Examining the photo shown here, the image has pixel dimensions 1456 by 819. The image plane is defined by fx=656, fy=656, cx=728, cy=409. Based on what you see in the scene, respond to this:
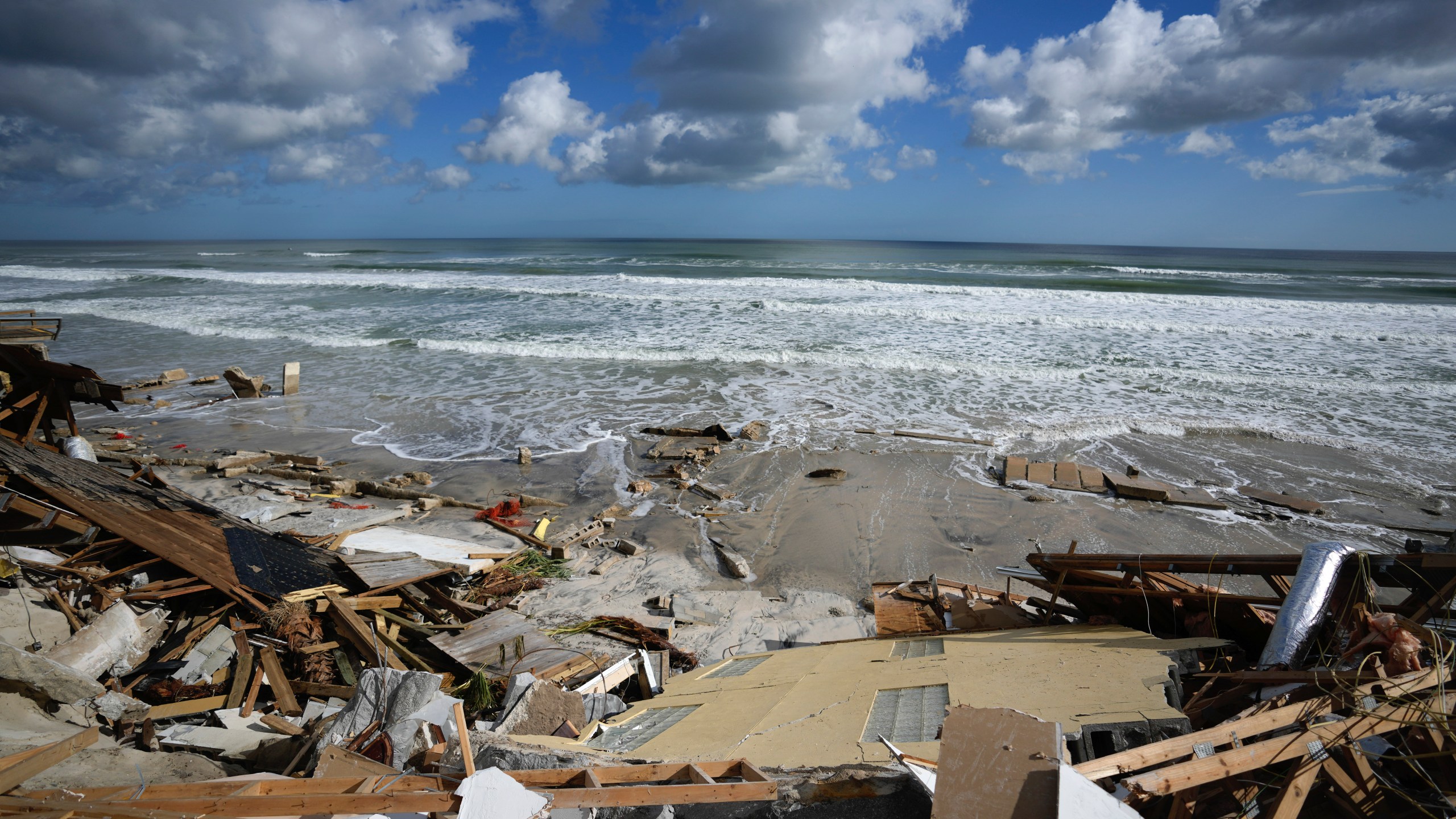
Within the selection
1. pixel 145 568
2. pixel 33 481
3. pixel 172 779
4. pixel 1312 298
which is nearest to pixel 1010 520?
pixel 172 779

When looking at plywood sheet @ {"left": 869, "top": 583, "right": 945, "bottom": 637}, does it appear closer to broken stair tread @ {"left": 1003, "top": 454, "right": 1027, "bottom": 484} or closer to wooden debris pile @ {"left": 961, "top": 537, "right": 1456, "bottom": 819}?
wooden debris pile @ {"left": 961, "top": 537, "right": 1456, "bottom": 819}

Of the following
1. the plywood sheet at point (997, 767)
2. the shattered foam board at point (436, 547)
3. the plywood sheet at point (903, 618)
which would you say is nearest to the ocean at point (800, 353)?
the shattered foam board at point (436, 547)

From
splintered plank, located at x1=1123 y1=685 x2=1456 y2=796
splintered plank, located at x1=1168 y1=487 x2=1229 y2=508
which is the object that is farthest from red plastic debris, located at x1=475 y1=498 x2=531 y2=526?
splintered plank, located at x1=1168 y1=487 x2=1229 y2=508

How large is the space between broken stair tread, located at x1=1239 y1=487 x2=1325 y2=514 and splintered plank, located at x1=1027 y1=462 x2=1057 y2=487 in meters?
2.50

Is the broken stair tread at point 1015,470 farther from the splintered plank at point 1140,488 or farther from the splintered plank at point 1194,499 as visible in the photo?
the splintered plank at point 1194,499

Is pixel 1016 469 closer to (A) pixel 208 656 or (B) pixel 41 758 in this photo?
(A) pixel 208 656

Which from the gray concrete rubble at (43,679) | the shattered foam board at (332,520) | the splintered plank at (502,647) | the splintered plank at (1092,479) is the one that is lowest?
the shattered foam board at (332,520)

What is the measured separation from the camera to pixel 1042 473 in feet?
31.8

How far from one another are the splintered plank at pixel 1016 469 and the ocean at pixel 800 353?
1.34 m

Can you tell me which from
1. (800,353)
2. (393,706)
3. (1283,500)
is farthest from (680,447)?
(1283,500)

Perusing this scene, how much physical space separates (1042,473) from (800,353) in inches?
372

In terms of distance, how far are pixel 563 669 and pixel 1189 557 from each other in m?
4.48

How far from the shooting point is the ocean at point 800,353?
1251 cm

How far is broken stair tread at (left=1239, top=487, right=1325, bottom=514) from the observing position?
8.68 meters
